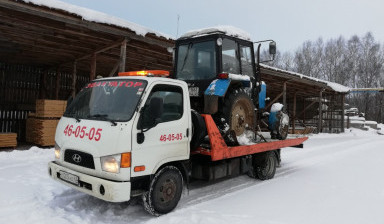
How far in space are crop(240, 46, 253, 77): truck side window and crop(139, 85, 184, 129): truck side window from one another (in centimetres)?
239

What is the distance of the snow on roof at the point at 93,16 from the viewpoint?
6.77 metres

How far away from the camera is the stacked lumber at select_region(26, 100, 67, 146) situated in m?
9.65

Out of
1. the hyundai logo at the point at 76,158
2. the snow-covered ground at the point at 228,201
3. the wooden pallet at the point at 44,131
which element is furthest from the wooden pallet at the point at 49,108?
the hyundai logo at the point at 76,158

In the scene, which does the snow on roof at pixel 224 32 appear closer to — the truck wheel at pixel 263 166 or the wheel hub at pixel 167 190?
the truck wheel at pixel 263 166

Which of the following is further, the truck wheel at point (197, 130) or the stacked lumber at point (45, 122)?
the stacked lumber at point (45, 122)

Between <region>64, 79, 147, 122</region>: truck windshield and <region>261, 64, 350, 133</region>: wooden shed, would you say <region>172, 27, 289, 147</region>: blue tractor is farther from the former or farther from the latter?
<region>261, 64, 350, 133</region>: wooden shed

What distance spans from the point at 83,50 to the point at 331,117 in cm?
2172

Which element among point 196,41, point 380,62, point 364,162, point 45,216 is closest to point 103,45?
point 196,41

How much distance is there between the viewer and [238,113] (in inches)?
230

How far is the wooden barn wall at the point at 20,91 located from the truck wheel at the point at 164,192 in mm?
10678

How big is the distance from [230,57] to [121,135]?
11.0ft

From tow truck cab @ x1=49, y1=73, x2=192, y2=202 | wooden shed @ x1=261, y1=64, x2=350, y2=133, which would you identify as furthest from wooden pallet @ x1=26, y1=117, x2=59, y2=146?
wooden shed @ x1=261, y1=64, x2=350, y2=133

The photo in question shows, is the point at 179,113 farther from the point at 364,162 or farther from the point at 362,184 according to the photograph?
the point at 364,162

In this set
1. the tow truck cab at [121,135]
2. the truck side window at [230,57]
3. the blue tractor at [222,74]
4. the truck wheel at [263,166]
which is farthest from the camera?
the truck wheel at [263,166]
